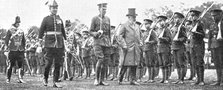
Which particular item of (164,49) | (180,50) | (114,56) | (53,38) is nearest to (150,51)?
(164,49)

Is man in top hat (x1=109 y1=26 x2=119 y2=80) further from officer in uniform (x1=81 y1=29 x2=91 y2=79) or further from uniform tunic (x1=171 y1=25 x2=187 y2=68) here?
uniform tunic (x1=171 y1=25 x2=187 y2=68)

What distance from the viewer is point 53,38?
10.3 meters

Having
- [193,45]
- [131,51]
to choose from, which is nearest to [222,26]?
[193,45]

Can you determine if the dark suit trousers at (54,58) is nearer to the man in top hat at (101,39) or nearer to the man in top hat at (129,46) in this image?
the man in top hat at (101,39)

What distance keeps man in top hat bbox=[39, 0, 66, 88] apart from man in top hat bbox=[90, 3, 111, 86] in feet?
3.48

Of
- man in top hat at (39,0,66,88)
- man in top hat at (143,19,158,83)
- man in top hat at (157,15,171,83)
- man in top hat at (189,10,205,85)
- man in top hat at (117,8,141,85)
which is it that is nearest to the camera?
man in top hat at (39,0,66,88)

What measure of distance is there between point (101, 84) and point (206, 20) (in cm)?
5288

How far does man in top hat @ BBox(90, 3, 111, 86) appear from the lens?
10992 mm

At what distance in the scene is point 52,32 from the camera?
10.3 meters

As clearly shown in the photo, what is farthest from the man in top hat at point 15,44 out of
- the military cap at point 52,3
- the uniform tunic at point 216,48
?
the uniform tunic at point 216,48

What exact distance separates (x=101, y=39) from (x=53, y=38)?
1.48 meters

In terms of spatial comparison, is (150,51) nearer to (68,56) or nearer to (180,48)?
(180,48)

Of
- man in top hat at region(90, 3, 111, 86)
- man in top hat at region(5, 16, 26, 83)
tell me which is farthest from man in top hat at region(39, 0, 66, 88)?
man in top hat at region(5, 16, 26, 83)

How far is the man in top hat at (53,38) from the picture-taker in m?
10.2
